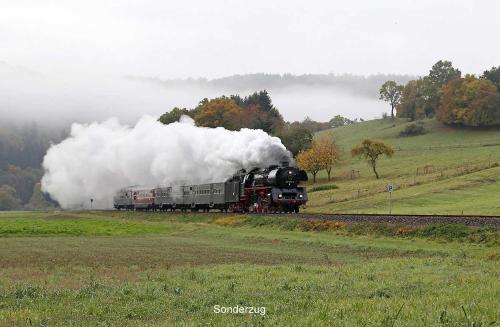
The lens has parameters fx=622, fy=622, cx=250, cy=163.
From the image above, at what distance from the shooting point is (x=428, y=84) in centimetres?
17688

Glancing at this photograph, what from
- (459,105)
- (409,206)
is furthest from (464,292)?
(459,105)

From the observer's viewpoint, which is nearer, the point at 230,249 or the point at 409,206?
the point at 230,249

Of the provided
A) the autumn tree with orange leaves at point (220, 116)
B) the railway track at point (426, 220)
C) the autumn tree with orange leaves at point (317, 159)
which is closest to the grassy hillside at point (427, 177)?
the autumn tree with orange leaves at point (317, 159)

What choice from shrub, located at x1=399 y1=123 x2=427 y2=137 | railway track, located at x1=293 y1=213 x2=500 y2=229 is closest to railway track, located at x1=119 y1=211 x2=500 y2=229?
railway track, located at x1=293 y1=213 x2=500 y2=229

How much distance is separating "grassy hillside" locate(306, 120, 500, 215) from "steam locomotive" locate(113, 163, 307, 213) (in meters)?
11.7

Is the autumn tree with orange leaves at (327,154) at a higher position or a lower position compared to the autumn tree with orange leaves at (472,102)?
lower

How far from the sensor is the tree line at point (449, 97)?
459 ft

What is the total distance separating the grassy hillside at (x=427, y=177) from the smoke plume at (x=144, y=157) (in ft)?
42.0

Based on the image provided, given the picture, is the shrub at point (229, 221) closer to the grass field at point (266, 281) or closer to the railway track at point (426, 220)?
the railway track at point (426, 220)

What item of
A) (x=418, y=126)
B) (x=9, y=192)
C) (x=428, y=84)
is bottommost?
(x=9, y=192)

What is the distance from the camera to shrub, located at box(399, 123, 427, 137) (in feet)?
510

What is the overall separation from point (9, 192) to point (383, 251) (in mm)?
179591

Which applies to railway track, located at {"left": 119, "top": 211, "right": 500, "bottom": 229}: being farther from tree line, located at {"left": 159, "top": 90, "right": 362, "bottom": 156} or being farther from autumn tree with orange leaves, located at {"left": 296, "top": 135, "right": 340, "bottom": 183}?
tree line, located at {"left": 159, "top": 90, "right": 362, "bottom": 156}

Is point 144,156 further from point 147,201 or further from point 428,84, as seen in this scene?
point 428,84
